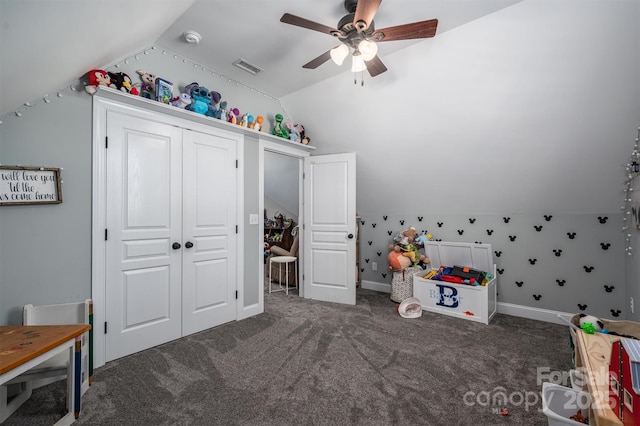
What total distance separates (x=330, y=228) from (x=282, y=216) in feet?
8.52

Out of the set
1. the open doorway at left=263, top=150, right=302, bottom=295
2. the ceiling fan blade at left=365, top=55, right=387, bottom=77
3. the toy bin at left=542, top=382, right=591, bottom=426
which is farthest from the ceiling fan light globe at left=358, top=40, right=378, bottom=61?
the open doorway at left=263, top=150, right=302, bottom=295

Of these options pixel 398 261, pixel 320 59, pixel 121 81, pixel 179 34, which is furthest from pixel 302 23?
pixel 398 261

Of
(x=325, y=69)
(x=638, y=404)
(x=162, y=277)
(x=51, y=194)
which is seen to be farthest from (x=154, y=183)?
(x=638, y=404)

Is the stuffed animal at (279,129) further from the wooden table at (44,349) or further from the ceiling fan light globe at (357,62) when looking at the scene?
the wooden table at (44,349)

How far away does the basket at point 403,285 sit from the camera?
144 inches

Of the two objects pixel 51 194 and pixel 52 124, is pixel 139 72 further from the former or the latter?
pixel 51 194

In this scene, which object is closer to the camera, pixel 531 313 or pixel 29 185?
pixel 29 185

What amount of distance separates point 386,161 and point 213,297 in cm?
257

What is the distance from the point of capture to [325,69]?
3049 mm

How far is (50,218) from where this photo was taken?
1.97 meters

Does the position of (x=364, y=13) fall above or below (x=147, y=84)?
above

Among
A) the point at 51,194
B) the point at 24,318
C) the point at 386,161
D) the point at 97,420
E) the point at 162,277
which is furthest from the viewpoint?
the point at 386,161

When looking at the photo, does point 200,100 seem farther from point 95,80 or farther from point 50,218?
point 50,218

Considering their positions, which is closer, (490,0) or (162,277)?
(490,0)
